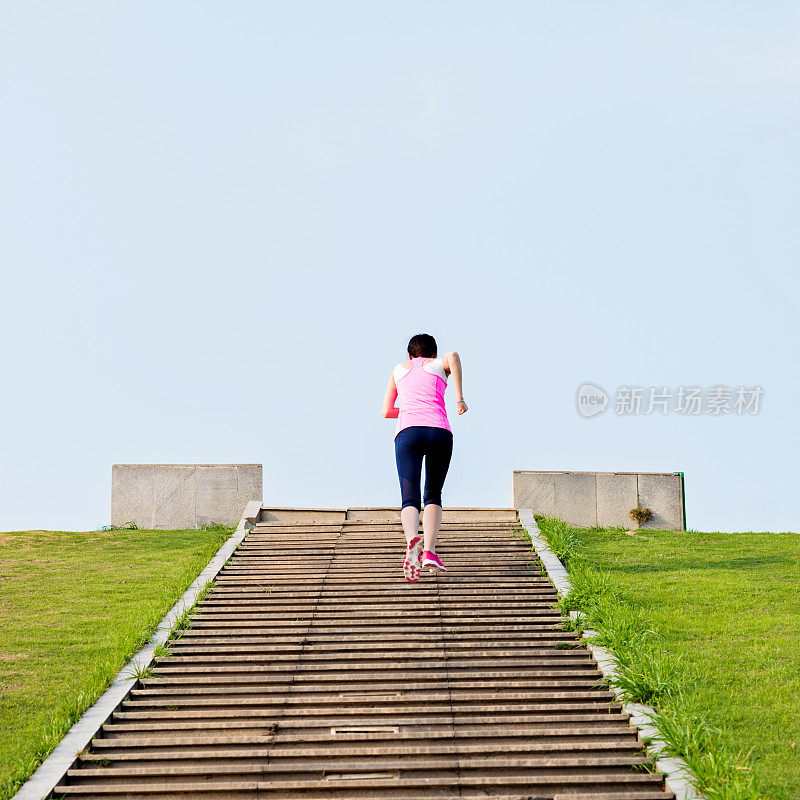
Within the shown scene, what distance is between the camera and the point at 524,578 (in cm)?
901

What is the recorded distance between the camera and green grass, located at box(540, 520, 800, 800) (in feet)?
16.9

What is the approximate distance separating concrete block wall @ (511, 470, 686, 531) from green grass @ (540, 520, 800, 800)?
233 cm

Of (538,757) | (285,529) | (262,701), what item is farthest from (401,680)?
(285,529)

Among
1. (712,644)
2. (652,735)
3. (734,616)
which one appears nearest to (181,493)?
(734,616)

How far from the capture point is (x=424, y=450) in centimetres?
787

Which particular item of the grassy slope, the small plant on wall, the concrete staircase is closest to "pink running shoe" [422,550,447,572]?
the concrete staircase

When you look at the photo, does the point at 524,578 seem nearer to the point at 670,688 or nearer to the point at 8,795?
the point at 670,688

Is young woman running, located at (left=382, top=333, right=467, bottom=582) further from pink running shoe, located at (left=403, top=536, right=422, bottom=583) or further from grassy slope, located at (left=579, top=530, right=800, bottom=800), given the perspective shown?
grassy slope, located at (left=579, top=530, right=800, bottom=800)

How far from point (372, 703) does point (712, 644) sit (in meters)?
2.90

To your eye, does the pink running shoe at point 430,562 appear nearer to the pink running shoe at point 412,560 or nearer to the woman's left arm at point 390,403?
the pink running shoe at point 412,560

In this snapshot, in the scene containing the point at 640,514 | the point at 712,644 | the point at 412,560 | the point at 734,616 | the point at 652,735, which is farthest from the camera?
the point at 640,514

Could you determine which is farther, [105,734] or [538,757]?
[105,734]

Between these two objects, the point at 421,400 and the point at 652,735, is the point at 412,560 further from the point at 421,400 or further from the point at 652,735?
the point at 652,735

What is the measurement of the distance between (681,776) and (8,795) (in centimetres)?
377
